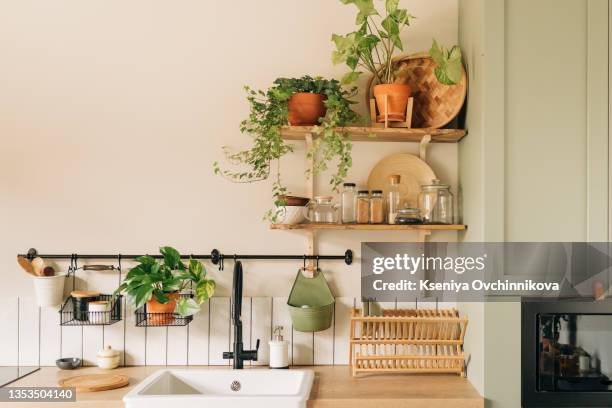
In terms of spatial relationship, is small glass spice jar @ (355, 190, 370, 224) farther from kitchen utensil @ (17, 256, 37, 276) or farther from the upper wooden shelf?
kitchen utensil @ (17, 256, 37, 276)

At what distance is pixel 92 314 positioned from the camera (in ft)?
7.52

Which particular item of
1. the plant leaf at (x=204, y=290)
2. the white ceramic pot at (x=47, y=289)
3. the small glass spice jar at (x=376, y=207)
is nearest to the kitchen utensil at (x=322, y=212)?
the small glass spice jar at (x=376, y=207)

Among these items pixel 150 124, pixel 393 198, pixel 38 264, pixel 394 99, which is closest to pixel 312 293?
pixel 393 198

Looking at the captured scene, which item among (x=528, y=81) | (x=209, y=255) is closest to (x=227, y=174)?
(x=209, y=255)

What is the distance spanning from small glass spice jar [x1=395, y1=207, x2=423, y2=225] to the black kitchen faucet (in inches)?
Answer: 25.8

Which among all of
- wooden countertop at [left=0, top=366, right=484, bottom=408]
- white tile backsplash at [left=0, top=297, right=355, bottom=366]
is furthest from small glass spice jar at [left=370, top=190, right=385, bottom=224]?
wooden countertop at [left=0, top=366, right=484, bottom=408]

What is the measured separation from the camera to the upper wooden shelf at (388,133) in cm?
221

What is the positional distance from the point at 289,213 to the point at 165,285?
0.54m

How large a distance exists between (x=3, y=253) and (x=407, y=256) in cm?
166

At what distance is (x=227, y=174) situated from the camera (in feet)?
7.95

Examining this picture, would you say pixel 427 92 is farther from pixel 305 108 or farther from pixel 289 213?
pixel 289 213

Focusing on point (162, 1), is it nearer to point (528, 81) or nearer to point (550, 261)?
point (528, 81)

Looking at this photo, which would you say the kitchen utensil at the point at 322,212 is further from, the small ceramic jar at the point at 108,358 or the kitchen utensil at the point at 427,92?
the small ceramic jar at the point at 108,358

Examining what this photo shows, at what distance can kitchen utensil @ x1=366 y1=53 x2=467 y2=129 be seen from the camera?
227cm
